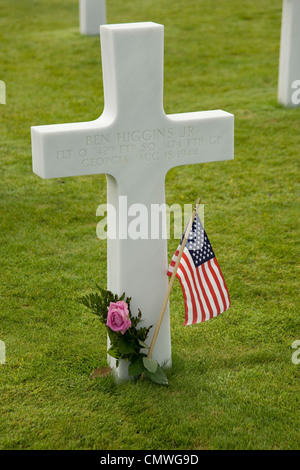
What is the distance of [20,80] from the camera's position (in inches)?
462

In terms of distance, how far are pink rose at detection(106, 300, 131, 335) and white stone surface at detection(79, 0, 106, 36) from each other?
9.84 metres

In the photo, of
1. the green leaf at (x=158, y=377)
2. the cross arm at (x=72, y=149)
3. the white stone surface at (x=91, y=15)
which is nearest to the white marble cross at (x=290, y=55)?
the white stone surface at (x=91, y=15)

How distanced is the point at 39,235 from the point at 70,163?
9.44ft

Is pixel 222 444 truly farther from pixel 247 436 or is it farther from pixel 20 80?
pixel 20 80

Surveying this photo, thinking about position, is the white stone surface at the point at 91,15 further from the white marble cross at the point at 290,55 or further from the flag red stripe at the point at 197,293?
the flag red stripe at the point at 197,293

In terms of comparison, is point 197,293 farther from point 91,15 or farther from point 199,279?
point 91,15

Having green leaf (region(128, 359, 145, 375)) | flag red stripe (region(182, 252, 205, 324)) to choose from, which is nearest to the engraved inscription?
flag red stripe (region(182, 252, 205, 324))

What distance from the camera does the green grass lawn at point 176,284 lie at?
4.14 meters

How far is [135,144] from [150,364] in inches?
54.4

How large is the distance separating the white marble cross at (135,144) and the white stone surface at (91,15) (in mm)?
9243

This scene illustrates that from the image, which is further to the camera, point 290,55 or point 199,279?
point 290,55

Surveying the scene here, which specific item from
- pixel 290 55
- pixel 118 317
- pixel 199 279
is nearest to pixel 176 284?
pixel 199 279

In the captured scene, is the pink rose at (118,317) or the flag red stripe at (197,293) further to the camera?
the flag red stripe at (197,293)

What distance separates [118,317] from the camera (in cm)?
419
